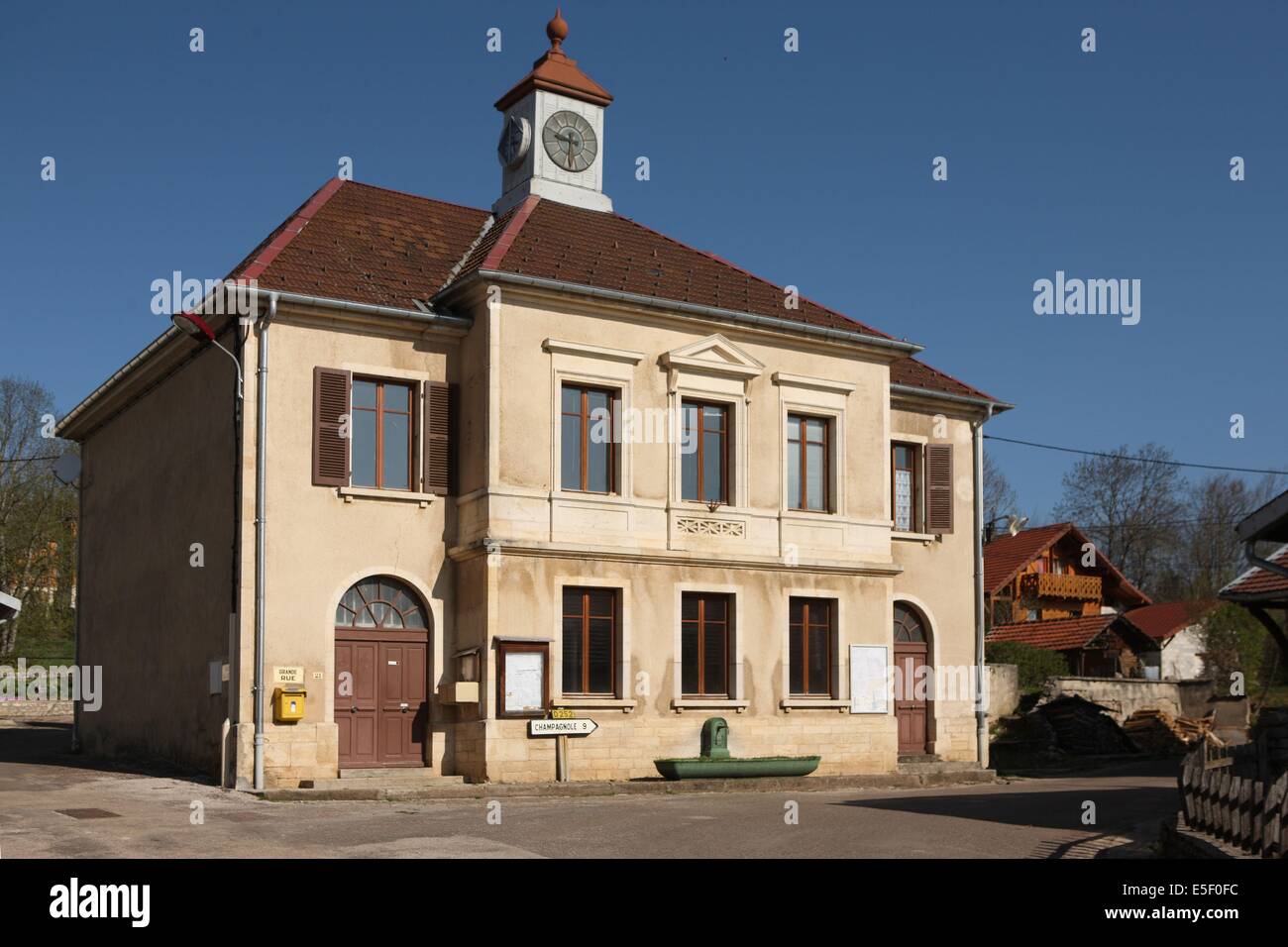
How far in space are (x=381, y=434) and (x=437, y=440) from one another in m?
0.88

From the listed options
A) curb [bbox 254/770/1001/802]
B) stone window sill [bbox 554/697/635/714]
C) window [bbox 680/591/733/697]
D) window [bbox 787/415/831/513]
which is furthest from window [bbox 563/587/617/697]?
window [bbox 787/415/831/513]

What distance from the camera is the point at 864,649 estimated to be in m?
27.0

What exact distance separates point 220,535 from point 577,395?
6044 mm

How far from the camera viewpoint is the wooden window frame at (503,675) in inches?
899

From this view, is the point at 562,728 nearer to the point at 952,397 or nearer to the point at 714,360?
the point at 714,360

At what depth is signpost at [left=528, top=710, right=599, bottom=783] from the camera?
23.1 meters

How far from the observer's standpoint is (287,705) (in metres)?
21.6

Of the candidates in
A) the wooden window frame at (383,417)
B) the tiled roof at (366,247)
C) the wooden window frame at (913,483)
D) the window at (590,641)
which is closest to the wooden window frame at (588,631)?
the window at (590,641)

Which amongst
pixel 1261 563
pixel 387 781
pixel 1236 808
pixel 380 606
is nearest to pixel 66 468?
pixel 380 606

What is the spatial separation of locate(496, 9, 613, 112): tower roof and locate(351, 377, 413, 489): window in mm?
7942

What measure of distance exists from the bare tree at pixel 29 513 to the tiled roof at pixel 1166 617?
39.3 meters

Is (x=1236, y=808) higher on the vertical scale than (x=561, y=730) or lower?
higher

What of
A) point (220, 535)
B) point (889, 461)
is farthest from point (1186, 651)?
point (220, 535)

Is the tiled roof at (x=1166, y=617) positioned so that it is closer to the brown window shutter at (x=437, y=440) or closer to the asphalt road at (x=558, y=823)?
the asphalt road at (x=558, y=823)
